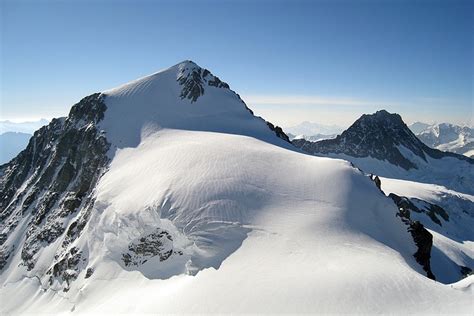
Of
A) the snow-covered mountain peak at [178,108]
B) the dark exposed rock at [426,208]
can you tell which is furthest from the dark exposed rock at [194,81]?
the dark exposed rock at [426,208]

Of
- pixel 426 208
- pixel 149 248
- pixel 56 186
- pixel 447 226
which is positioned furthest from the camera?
pixel 426 208

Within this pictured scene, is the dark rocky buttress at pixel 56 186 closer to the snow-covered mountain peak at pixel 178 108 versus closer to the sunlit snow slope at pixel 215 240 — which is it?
the sunlit snow slope at pixel 215 240

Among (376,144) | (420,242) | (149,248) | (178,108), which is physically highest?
(178,108)

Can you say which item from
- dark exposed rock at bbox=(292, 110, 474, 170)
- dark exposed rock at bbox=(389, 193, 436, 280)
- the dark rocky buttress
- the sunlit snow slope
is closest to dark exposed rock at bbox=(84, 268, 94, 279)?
the sunlit snow slope

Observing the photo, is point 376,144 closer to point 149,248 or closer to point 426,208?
point 426,208

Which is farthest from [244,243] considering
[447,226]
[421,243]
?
[447,226]

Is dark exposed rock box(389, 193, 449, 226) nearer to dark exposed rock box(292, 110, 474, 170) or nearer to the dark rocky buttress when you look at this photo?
the dark rocky buttress
